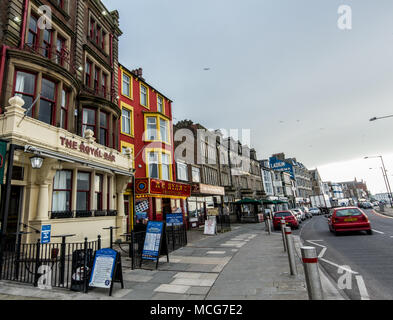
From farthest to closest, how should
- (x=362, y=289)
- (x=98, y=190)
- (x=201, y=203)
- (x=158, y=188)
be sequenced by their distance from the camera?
(x=201, y=203)
(x=158, y=188)
(x=98, y=190)
(x=362, y=289)

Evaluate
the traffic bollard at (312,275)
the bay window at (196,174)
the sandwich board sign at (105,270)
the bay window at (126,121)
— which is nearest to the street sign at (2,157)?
the sandwich board sign at (105,270)

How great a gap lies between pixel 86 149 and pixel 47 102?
2.88 m

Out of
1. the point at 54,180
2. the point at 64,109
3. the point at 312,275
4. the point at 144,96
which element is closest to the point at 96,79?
the point at 64,109

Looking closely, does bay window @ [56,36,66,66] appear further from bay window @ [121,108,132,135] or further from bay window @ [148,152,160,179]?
bay window @ [148,152,160,179]

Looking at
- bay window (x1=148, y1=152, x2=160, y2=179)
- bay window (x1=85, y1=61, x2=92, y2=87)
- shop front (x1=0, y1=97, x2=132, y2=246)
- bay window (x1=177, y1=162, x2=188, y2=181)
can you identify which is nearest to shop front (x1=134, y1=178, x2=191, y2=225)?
bay window (x1=148, y1=152, x2=160, y2=179)

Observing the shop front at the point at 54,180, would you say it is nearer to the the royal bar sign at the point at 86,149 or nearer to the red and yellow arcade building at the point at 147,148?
the the royal bar sign at the point at 86,149

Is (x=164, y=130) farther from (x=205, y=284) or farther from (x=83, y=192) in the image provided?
(x=205, y=284)

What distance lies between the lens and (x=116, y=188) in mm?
15219

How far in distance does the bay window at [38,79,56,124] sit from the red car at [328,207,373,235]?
16.4 m

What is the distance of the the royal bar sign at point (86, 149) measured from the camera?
411 inches

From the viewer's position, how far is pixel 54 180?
10.8 meters
